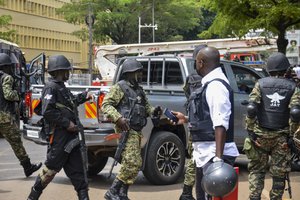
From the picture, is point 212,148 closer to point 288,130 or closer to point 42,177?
point 288,130

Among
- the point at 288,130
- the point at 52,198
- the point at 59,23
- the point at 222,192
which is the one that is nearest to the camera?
the point at 222,192

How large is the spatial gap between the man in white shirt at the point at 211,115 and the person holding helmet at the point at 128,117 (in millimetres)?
1991

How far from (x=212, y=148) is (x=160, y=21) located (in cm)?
4655

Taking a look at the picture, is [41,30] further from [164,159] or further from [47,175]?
[47,175]

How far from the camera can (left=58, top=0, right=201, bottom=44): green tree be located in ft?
153

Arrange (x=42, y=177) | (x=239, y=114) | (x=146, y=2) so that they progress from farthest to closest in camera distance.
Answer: (x=146, y=2) → (x=239, y=114) → (x=42, y=177)

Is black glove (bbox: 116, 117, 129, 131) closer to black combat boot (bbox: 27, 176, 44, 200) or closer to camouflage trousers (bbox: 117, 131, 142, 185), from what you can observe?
camouflage trousers (bbox: 117, 131, 142, 185)

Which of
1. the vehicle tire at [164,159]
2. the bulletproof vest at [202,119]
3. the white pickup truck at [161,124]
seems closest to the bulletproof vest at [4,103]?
the white pickup truck at [161,124]

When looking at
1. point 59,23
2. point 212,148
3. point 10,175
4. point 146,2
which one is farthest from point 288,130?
point 59,23

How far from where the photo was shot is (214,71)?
5.14 m

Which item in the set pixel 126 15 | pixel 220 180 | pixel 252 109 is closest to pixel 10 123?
pixel 252 109

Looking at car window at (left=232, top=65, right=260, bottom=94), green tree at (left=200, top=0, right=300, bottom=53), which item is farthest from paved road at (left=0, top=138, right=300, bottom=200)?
green tree at (left=200, top=0, right=300, bottom=53)

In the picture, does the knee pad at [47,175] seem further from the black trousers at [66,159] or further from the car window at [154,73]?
the car window at [154,73]

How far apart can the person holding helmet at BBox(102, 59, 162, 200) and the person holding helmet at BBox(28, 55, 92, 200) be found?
465 mm
